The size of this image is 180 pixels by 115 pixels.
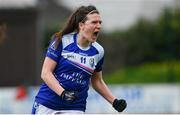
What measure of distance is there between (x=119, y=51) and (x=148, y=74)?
1.92 m

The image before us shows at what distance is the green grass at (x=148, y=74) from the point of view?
20.4 meters

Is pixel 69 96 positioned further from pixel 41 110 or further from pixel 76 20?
pixel 76 20

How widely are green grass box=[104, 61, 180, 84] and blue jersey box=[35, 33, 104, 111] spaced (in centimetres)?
1441

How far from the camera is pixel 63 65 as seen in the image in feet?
19.1

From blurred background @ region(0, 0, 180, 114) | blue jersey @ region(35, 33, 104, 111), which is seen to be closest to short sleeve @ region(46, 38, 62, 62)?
blue jersey @ region(35, 33, 104, 111)

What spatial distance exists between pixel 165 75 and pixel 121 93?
2347 millimetres

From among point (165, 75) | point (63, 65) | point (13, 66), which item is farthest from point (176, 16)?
point (63, 65)

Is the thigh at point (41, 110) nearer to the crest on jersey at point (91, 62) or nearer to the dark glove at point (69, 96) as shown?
the dark glove at point (69, 96)

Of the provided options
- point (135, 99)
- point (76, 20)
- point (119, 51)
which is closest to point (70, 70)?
point (76, 20)

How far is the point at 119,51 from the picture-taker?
76.3 ft

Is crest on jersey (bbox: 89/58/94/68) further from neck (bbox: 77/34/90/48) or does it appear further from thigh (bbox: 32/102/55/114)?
thigh (bbox: 32/102/55/114)

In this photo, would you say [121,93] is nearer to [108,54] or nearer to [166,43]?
[166,43]

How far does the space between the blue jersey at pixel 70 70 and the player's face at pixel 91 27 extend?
14cm

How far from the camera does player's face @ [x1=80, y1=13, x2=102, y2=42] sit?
573 centimetres
